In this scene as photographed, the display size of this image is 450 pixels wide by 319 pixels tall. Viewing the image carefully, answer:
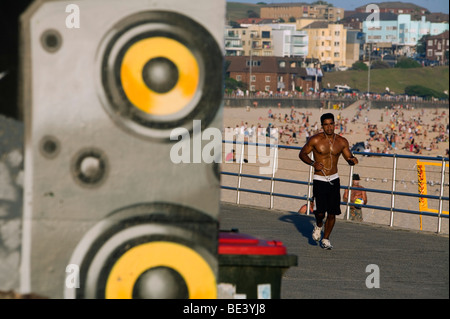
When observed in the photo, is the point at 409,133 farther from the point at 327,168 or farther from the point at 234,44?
the point at 234,44

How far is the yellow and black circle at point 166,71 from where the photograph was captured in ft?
12.4

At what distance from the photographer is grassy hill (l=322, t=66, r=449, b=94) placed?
152 m

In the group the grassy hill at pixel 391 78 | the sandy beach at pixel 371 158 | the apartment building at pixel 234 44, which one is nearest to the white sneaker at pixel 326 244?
the sandy beach at pixel 371 158

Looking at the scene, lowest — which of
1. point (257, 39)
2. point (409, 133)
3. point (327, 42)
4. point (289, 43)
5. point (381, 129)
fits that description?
point (381, 129)

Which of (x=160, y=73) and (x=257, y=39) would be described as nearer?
(x=160, y=73)

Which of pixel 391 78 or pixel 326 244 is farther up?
pixel 391 78

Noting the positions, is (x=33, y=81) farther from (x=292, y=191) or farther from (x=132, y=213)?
(x=292, y=191)

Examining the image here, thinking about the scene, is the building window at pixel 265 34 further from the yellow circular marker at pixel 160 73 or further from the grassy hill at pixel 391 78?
the yellow circular marker at pixel 160 73

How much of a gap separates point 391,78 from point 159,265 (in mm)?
155451

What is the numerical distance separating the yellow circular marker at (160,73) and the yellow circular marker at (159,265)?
65 centimetres

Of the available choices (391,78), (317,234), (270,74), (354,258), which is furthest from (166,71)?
(391,78)

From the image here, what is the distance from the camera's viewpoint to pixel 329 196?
30.4 ft

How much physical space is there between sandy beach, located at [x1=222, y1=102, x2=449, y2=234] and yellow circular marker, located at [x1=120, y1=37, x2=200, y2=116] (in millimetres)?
7542

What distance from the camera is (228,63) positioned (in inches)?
5305
